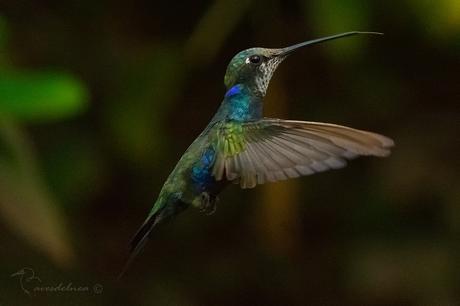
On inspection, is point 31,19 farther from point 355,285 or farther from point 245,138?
point 245,138

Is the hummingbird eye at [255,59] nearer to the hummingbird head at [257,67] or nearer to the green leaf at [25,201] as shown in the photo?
the hummingbird head at [257,67]

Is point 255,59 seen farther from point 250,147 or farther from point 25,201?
point 25,201

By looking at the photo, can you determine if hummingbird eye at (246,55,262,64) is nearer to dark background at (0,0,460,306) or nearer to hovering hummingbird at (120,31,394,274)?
hovering hummingbird at (120,31,394,274)

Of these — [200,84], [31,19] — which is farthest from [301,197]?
[31,19]

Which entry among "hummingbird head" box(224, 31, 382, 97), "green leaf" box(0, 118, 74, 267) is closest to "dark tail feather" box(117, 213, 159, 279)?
"hummingbird head" box(224, 31, 382, 97)

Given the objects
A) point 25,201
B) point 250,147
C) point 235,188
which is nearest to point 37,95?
point 25,201

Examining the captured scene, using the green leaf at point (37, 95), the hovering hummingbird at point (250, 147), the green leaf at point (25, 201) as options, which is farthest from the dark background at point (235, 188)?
the hovering hummingbird at point (250, 147)
